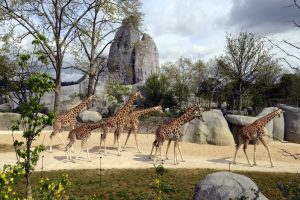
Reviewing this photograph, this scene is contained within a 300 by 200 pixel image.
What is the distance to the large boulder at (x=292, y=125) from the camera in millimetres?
24484

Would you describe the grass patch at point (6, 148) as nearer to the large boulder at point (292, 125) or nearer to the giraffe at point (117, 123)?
the giraffe at point (117, 123)

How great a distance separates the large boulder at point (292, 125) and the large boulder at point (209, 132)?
5348mm

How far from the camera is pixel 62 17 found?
87.4ft

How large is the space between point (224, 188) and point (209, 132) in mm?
12405

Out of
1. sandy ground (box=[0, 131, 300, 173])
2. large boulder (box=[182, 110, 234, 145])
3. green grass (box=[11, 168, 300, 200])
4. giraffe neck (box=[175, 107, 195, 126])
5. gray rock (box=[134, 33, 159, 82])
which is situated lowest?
green grass (box=[11, 168, 300, 200])

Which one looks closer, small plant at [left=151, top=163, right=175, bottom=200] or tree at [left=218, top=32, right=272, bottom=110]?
small plant at [left=151, top=163, right=175, bottom=200]

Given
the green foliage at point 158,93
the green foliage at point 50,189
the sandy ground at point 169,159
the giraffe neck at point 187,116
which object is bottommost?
the sandy ground at point 169,159

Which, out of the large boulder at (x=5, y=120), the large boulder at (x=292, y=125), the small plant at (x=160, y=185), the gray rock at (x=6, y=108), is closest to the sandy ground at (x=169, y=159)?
the large boulder at (x=292, y=125)

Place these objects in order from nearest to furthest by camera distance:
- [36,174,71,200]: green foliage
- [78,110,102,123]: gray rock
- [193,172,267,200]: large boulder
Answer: [36,174,71,200]: green foliage → [193,172,267,200]: large boulder → [78,110,102,123]: gray rock

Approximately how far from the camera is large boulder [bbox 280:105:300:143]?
80.3 feet

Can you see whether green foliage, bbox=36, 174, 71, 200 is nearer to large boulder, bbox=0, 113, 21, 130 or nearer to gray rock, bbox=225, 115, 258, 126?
gray rock, bbox=225, 115, 258, 126

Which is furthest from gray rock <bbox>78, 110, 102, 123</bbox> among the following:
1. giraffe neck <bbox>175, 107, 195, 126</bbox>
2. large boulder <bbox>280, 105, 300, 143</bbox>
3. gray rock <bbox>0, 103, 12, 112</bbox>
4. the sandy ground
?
giraffe neck <bbox>175, 107, 195, 126</bbox>

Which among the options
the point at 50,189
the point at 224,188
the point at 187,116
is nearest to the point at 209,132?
the point at 187,116

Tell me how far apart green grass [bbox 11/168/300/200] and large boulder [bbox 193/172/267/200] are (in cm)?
222
